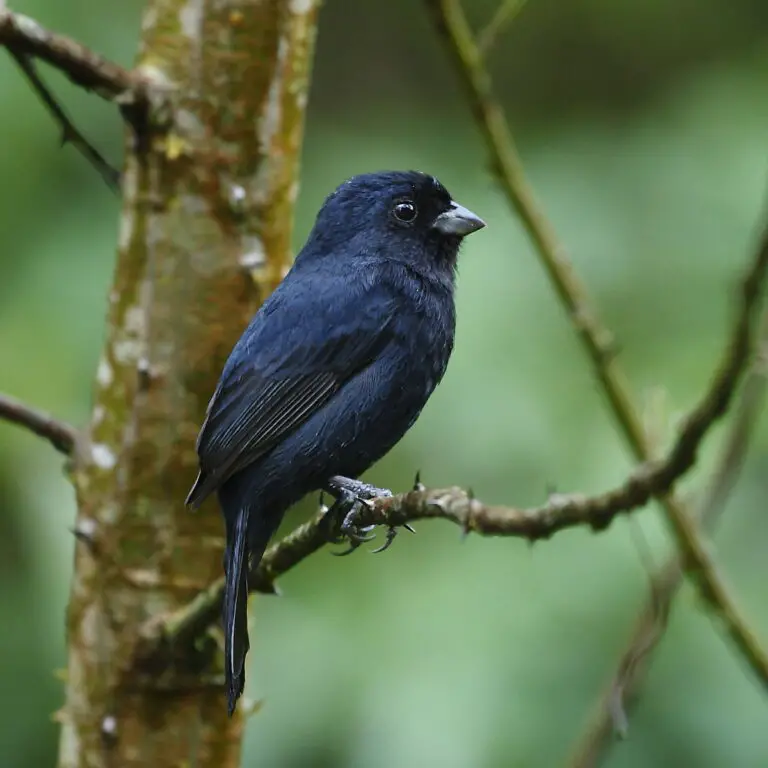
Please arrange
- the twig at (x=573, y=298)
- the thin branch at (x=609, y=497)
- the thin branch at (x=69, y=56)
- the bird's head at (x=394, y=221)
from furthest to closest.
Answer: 1. the bird's head at (x=394, y=221)
2. the thin branch at (x=69, y=56)
3. the twig at (x=573, y=298)
4. the thin branch at (x=609, y=497)

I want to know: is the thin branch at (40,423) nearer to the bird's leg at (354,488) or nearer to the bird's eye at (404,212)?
the bird's leg at (354,488)

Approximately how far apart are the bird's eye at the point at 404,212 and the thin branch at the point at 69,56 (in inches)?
34.8

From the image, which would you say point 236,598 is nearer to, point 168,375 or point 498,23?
point 168,375

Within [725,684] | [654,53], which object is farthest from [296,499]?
[654,53]

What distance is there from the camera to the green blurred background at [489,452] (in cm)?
354

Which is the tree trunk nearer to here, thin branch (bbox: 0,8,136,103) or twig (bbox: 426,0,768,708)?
thin branch (bbox: 0,8,136,103)

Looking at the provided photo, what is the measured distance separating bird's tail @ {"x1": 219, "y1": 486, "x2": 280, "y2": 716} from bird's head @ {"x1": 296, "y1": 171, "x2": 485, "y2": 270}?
857mm

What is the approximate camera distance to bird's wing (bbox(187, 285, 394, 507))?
3.07 meters

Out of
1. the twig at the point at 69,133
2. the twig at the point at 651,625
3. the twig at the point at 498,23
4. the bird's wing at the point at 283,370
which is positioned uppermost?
the twig at the point at 498,23

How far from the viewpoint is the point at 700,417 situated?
2.04 m

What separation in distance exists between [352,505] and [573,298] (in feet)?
1.94

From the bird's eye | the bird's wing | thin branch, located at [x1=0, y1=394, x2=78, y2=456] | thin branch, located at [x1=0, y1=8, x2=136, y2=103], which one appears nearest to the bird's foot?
the bird's wing

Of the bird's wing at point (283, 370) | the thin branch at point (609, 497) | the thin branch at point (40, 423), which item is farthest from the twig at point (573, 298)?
the thin branch at point (40, 423)

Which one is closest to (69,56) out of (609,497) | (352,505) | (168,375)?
(168,375)
